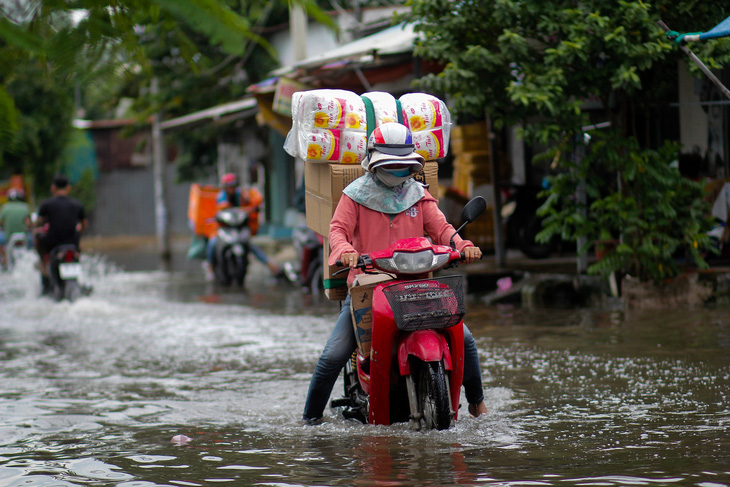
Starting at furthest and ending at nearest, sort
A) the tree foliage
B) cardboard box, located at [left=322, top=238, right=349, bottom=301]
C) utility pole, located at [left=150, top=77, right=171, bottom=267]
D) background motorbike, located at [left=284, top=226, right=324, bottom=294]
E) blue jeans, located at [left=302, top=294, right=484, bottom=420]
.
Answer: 1. utility pole, located at [left=150, top=77, right=171, bottom=267]
2. background motorbike, located at [left=284, top=226, right=324, bottom=294]
3. the tree foliage
4. cardboard box, located at [left=322, top=238, right=349, bottom=301]
5. blue jeans, located at [left=302, top=294, right=484, bottom=420]

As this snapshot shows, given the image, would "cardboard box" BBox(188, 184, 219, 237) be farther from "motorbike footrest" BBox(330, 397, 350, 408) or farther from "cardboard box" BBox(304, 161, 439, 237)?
"motorbike footrest" BBox(330, 397, 350, 408)

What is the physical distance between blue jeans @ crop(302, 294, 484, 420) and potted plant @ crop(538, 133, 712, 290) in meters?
4.41

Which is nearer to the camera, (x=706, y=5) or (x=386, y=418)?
(x=386, y=418)

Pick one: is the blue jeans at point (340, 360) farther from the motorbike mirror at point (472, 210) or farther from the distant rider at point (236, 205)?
the distant rider at point (236, 205)

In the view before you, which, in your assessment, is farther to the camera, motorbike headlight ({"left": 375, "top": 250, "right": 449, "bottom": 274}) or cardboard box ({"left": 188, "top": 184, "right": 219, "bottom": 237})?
cardboard box ({"left": 188, "top": 184, "right": 219, "bottom": 237})

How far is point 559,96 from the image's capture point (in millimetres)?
8883

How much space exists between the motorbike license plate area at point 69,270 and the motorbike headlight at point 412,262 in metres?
7.87

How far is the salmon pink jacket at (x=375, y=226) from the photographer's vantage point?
16.7 ft

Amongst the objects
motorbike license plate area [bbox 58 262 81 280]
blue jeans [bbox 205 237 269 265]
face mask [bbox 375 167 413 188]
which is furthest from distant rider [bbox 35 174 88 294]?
face mask [bbox 375 167 413 188]

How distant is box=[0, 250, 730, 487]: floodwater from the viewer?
4410 millimetres

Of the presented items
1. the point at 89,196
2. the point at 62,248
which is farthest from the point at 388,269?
the point at 89,196

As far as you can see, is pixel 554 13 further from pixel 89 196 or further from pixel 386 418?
pixel 89 196

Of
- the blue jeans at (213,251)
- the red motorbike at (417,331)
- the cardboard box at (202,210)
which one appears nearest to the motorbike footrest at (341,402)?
the red motorbike at (417,331)

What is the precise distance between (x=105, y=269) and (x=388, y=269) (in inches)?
612
